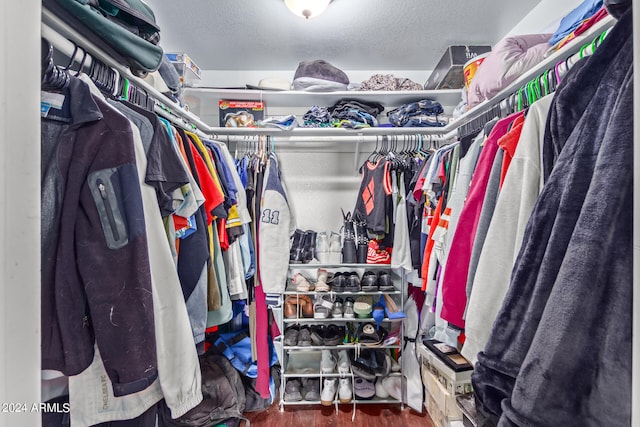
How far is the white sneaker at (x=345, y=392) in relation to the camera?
165cm

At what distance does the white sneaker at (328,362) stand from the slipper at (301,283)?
454 mm

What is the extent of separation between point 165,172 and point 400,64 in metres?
1.90

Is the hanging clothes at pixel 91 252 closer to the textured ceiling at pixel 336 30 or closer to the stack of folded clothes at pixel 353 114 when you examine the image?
the textured ceiling at pixel 336 30

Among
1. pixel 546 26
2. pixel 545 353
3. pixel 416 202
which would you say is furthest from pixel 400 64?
pixel 545 353

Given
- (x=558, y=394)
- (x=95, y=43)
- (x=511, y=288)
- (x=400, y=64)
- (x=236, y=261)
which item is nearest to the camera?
(x=558, y=394)

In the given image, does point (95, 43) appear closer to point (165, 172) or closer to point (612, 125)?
point (165, 172)

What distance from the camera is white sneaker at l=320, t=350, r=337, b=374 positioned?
1719mm

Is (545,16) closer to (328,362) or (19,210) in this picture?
(19,210)

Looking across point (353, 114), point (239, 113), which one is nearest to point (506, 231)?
point (353, 114)

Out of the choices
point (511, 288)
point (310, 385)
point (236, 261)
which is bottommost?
point (310, 385)

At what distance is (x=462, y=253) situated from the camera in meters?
0.83

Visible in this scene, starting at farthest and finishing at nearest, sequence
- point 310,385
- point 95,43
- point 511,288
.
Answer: point 310,385, point 95,43, point 511,288

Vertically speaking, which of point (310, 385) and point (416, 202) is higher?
point (416, 202)

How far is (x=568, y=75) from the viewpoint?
600mm
